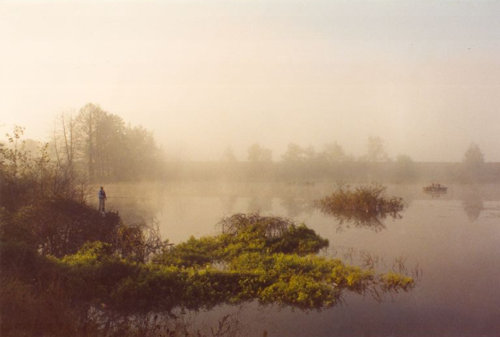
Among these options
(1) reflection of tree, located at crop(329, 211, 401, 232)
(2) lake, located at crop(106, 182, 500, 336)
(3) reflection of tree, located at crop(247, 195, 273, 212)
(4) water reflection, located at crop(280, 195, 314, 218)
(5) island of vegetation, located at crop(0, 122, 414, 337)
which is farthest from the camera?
(3) reflection of tree, located at crop(247, 195, 273, 212)

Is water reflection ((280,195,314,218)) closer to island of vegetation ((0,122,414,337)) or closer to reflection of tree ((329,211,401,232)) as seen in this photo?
reflection of tree ((329,211,401,232))

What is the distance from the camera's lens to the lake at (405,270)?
407 inches

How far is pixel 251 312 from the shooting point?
36.9 feet

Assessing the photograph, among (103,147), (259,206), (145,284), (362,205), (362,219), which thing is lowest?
(362,219)

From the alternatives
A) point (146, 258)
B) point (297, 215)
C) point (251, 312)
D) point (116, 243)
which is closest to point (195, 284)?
point (251, 312)

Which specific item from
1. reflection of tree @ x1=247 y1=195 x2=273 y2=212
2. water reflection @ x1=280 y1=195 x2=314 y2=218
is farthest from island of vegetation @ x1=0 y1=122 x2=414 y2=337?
reflection of tree @ x1=247 y1=195 x2=273 y2=212

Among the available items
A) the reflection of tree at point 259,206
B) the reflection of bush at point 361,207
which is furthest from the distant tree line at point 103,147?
the reflection of bush at point 361,207

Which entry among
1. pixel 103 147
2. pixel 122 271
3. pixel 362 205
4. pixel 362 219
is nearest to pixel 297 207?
pixel 362 205

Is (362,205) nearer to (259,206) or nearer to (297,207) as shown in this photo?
(297,207)

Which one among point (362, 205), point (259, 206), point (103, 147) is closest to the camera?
point (362, 205)

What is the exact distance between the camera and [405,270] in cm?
1534

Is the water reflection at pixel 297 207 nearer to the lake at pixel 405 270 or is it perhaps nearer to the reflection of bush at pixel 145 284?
the lake at pixel 405 270

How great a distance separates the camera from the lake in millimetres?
10344

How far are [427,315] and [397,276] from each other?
2.93 meters
